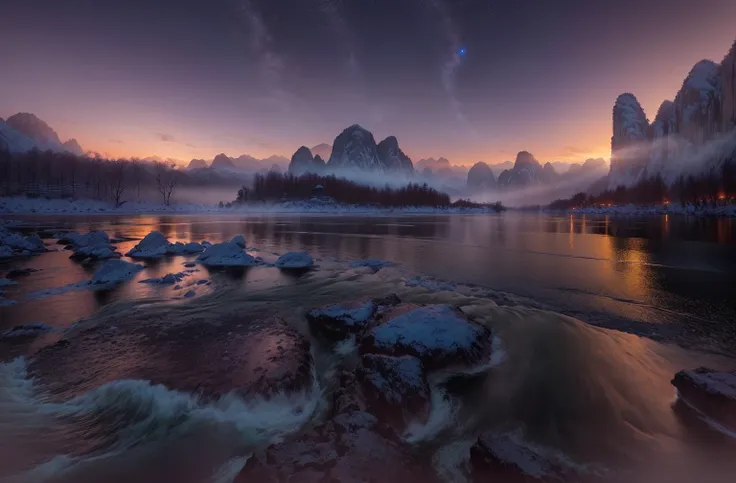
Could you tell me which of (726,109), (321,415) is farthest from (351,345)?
(726,109)

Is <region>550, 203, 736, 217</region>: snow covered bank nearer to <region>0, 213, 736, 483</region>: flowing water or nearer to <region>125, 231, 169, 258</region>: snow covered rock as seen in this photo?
<region>0, 213, 736, 483</region>: flowing water

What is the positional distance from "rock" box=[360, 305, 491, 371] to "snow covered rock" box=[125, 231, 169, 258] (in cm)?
2022

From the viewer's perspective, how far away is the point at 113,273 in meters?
14.3

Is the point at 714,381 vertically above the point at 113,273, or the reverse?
the point at 113,273

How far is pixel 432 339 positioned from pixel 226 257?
15.6 m

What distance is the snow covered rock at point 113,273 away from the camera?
13.8 m

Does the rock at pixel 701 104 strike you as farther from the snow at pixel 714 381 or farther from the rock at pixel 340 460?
the rock at pixel 340 460

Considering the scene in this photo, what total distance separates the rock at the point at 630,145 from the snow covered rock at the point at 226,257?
749 feet

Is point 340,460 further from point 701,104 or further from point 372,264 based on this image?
point 701,104

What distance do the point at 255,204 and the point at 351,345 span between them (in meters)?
156

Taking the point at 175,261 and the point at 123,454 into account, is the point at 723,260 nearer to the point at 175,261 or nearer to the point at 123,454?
the point at 123,454

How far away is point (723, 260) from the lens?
1900 cm

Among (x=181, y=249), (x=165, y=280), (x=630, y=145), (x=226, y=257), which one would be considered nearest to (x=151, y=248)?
(x=181, y=249)

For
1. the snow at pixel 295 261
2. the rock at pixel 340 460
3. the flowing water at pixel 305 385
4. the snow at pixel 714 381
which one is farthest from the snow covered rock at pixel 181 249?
the snow at pixel 714 381
